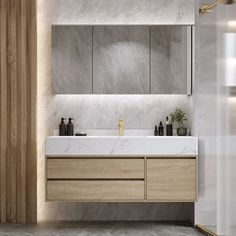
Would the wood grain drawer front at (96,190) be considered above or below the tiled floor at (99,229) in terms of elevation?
above

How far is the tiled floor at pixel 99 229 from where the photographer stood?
208 inches

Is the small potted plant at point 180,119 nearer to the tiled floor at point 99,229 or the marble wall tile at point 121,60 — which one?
the marble wall tile at point 121,60

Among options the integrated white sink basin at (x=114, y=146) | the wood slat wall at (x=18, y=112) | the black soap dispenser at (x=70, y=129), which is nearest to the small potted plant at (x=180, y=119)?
the integrated white sink basin at (x=114, y=146)

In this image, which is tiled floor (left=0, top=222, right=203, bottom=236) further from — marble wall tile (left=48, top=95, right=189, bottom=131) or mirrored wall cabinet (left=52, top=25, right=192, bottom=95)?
mirrored wall cabinet (left=52, top=25, right=192, bottom=95)

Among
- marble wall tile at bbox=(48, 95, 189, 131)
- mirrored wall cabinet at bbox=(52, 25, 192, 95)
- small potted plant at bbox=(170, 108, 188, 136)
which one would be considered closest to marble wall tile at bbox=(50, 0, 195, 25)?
mirrored wall cabinet at bbox=(52, 25, 192, 95)

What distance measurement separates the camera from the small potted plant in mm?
5828

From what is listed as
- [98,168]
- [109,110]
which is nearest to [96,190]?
[98,168]

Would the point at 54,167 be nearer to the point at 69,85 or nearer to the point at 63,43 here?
the point at 69,85

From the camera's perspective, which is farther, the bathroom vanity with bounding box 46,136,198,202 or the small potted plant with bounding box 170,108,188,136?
the small potted plant with bounding box 170,108,188,136

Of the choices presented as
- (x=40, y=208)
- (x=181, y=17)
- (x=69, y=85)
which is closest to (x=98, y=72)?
(x=69, y=85)

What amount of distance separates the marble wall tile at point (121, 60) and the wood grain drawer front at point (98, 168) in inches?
33.0

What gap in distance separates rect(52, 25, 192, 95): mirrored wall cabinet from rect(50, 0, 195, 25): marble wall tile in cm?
17

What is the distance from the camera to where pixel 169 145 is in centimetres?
544

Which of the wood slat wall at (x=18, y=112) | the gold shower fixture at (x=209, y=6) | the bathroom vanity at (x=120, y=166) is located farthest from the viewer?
the wood slat wall at (x=18, y=112)
